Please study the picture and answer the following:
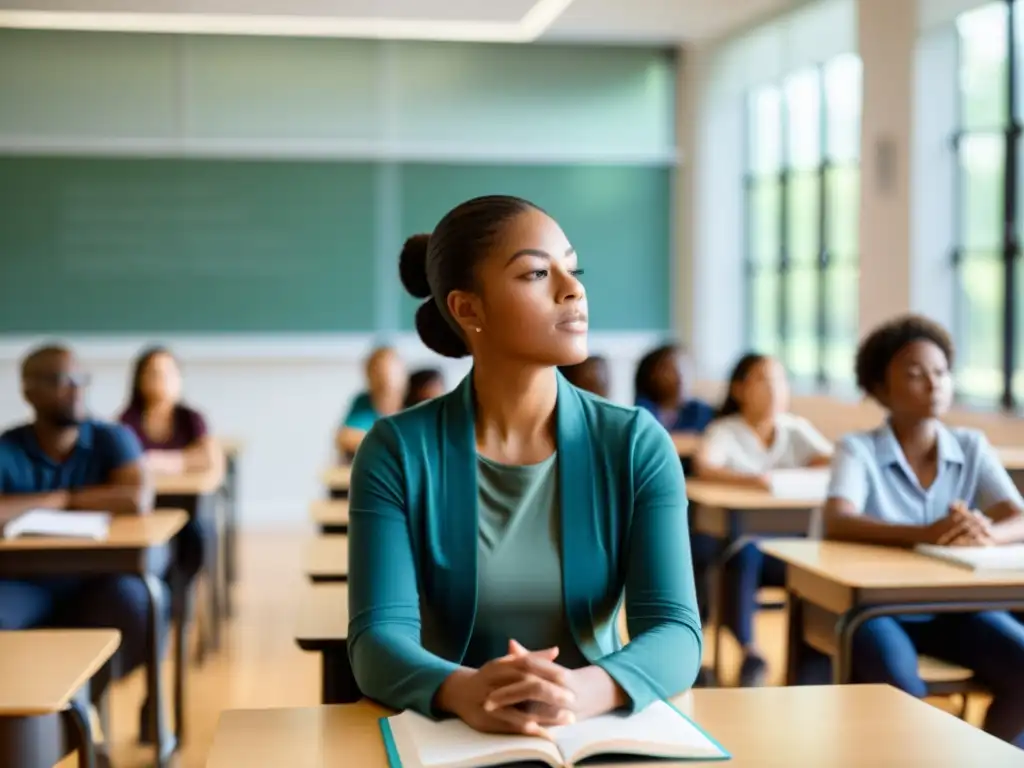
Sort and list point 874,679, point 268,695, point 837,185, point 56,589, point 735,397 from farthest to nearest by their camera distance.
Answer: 1. point 837,185
2. point 735,397
3. point 268,695
4. point 56,589
5. point 874,679

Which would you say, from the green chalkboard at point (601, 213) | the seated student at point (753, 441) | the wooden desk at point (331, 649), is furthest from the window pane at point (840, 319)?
the wooden desk at point (331, 649)

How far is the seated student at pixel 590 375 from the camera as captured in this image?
4.57 m

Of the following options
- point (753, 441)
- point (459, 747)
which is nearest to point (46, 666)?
point (459, 747)

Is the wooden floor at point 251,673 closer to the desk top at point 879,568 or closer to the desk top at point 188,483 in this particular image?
the desk top at point 188,483

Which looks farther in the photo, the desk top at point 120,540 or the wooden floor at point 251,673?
the wooden floor at point 251,673

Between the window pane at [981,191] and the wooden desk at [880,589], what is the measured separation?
3404 millimetres

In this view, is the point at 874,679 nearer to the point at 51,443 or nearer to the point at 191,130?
the point at 51,443

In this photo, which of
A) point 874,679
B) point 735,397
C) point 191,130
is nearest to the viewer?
point 874,679

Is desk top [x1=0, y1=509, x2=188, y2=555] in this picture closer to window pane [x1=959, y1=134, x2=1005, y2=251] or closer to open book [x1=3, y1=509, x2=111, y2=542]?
open book [x1=3, y1=509, x2=111, y2=542]

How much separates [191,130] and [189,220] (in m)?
0.55

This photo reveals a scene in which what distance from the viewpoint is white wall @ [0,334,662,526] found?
8.66m

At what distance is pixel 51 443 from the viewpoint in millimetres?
4031

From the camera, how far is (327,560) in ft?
11.2

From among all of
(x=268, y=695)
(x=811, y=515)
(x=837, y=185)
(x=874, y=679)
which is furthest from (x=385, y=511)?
(x=837, y=185)
